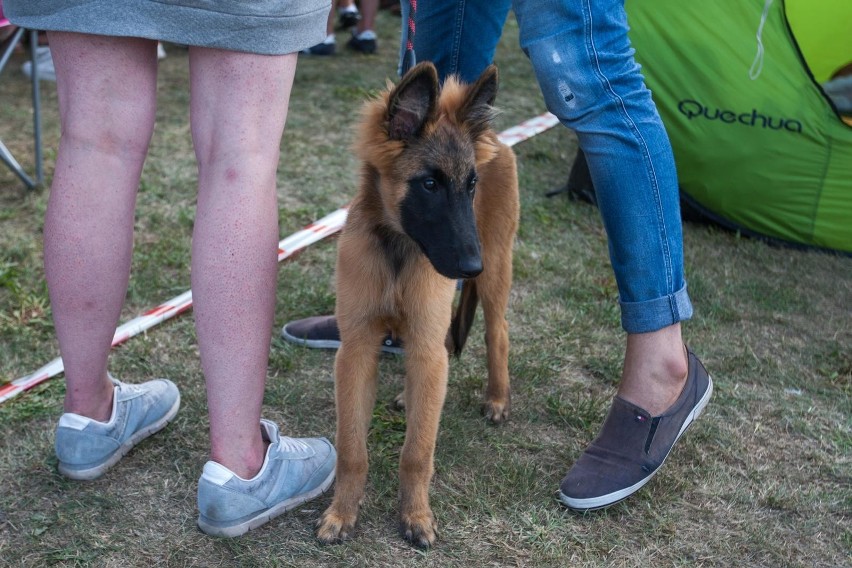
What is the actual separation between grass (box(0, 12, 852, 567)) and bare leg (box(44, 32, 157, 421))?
493 millimetres

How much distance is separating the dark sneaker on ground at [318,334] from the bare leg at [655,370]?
1.07 m

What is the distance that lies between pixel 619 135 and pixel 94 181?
1437 millimetres

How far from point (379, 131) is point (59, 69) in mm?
841

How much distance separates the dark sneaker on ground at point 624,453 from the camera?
2.54 metres

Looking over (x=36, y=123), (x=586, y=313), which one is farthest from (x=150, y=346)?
(x=36, y=123)

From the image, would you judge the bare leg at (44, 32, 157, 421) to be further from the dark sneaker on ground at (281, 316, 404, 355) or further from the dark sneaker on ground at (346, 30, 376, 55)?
the dark sneaker on ground at (346, 30, 376, 55)

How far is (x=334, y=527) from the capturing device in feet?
7.87

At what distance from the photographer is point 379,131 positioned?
2396 mm

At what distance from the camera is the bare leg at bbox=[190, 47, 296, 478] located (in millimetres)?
2092

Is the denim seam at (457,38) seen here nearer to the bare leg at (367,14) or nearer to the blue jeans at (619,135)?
the blue jeans at (619,135)

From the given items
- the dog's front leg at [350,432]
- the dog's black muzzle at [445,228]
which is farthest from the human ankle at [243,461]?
the dog's black muzzle at [445,228]

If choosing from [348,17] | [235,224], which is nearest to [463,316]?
[235,224]

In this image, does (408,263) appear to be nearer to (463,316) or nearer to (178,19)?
(463,316)

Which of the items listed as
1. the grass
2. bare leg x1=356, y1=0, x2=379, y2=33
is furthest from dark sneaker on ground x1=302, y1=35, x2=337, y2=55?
the grass
